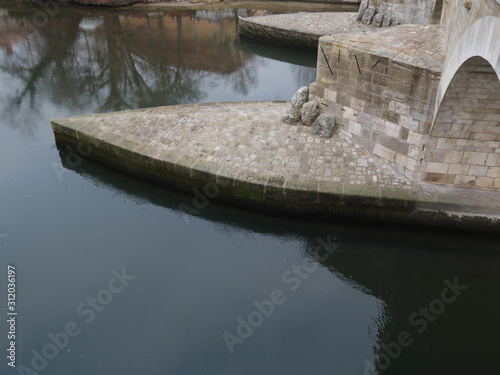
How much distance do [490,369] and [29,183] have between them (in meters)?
10.2

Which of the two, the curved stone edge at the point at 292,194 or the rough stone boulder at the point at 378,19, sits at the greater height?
the rough stone boulder at the point at 378,19

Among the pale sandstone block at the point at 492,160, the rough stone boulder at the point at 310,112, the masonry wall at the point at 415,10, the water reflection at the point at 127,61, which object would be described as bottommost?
the water reflection at the point at 127,61

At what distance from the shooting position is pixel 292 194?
9.54m

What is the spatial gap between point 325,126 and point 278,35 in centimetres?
1283

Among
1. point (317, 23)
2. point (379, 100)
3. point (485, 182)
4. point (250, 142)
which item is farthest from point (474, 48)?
point (317, 23)

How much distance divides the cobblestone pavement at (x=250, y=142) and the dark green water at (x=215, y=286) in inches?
39.2

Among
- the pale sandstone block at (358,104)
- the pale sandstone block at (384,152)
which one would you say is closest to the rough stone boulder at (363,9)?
the pale sandstone block at (358,104)

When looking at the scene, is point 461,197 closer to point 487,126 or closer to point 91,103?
point 487,126

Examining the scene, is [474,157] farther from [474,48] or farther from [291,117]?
[291,117]

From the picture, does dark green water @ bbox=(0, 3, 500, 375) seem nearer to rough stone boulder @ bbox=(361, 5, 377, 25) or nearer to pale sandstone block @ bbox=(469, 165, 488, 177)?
pale sandstone block @ bbox=(469, 165, 488, 177)

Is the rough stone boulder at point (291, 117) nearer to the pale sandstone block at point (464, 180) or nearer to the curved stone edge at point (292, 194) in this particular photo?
the curved stone edge at point (292, 194)

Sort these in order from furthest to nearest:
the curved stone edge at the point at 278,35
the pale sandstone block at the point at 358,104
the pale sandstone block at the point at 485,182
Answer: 1. the curved stone edge at the point at 278,35
2. the pale sandstone block at the point at 358,104
3. the pale sandstone block at the point at 485,182

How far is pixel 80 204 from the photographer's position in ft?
34.6

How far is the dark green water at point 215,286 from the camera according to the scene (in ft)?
23.7
